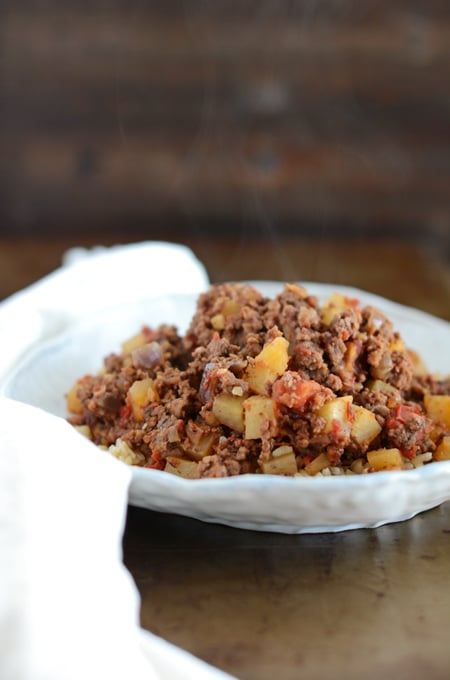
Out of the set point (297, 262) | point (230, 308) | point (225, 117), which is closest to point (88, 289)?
point (230, 308)

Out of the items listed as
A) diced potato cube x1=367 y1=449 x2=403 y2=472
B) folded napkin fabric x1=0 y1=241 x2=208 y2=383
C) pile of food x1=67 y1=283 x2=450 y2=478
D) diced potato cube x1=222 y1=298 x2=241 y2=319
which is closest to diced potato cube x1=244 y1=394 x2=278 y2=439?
pile of food x1=67 y1=283 x2=450 y2=478

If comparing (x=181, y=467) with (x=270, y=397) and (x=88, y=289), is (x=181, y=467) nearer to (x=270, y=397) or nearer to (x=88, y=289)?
(x=270, y=397)

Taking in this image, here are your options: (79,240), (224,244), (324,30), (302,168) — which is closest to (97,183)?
(79,240)

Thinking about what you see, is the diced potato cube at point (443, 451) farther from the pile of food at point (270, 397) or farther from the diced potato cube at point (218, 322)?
the diced potato cube at point (218, 322)

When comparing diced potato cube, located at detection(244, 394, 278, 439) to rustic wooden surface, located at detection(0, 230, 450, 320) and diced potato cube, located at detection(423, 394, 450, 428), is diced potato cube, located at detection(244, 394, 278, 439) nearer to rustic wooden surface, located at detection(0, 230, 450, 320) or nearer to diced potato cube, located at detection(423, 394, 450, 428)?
diced potato cube, located at detection(423, 394, 450, 428)

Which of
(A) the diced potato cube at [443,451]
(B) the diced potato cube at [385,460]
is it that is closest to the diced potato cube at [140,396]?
(B) the diced potato cube at [385,460]
